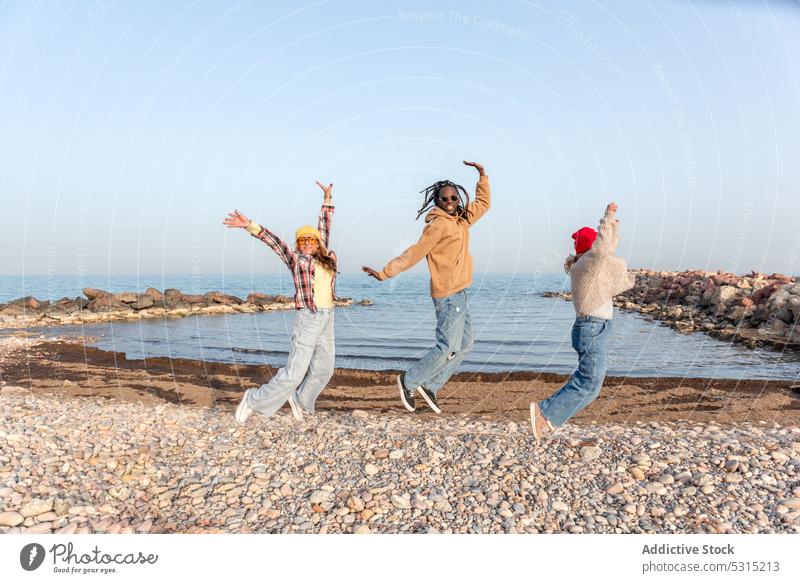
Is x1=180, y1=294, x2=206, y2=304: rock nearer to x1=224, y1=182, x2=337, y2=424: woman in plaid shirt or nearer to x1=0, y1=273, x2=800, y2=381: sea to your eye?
x1=0, y1=273, x2=800, y2=381: sea

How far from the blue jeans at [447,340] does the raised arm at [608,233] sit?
2.03 meters

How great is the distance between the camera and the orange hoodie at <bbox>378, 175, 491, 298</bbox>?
7.43 m

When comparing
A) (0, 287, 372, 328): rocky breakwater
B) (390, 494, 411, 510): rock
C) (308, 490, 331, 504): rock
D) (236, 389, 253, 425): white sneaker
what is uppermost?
(236, 389, 253, 425): white sneaker

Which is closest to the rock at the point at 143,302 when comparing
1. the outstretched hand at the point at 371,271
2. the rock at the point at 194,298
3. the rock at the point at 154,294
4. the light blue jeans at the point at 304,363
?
the rock at the point at 154,294

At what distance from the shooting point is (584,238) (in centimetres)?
660

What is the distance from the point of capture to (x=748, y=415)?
975 centimetres

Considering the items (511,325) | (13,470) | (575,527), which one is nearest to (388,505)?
(575,527)

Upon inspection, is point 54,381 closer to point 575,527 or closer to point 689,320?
point 575,527

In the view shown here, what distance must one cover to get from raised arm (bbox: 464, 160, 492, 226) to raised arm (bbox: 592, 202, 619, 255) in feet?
6.77

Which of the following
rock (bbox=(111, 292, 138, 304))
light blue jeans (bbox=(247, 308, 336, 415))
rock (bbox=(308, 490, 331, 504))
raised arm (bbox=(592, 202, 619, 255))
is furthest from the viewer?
rock (bbox=(111, 292, 138, 304))

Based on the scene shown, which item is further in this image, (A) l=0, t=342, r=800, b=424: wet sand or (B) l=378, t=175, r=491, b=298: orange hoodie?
(A) l=0, t=342, r=800, b=424: wet sand

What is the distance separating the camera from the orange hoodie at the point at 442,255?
293 inches

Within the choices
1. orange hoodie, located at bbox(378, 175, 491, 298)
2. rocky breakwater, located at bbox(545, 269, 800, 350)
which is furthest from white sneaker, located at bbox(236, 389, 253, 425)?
rocky breakwater, located at bbox(545, 269, 800, 350)
